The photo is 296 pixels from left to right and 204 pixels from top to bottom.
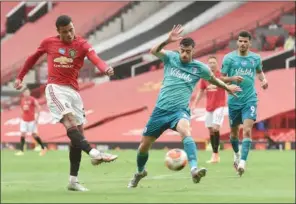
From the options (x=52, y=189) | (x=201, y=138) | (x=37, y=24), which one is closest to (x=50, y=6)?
(x=37, y=24)

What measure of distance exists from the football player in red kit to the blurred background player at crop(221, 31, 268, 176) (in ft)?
4.92

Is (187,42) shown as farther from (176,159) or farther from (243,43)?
(176,159)

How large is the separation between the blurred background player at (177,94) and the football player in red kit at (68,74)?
32.0 inches

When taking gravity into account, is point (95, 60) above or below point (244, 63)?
below

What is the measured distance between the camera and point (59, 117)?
1047 cm

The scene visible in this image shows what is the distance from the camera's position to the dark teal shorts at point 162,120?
11375mm

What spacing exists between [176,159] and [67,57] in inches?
92.3

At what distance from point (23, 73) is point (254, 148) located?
6444 centimetres

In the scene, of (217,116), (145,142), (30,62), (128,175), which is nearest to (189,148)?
(145,142)

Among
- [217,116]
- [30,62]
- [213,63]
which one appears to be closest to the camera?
[30,62]

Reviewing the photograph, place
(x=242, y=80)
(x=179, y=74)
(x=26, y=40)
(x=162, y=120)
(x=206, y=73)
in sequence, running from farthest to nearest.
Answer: (x=26, y=40) < (x=162, y=120) < (x=179, y=74) < (x=206, y=73) < (x=242, y=80)

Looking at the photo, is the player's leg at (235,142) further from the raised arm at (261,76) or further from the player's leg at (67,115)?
the player's leg at (67,115)

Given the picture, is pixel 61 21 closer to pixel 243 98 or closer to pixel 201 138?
pixel 243 98

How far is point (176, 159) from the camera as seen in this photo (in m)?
11.1
